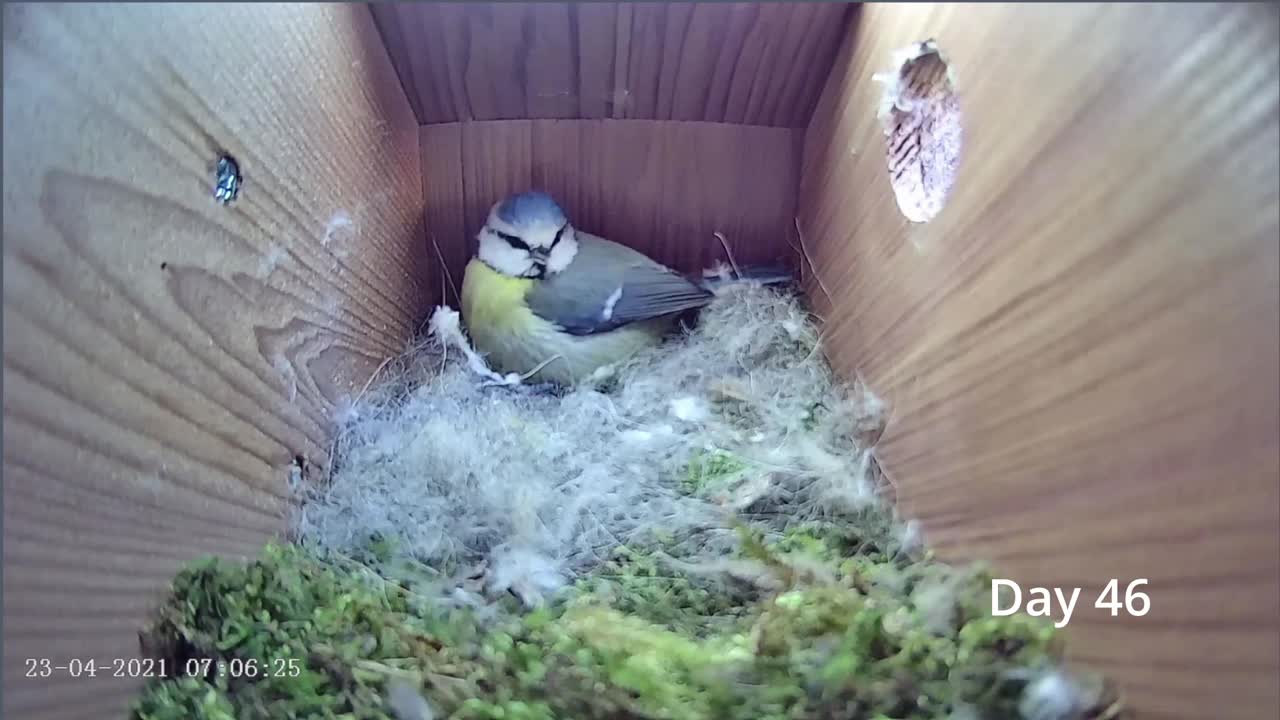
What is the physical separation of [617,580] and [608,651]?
200mm

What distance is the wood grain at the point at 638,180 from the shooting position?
60.3 inches

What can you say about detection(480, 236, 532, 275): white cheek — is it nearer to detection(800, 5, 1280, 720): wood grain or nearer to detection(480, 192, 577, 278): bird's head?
detection(480, 192, 577, 278): bird's head

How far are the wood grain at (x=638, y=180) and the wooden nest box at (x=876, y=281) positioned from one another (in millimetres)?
271

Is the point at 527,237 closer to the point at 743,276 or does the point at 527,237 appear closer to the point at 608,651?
the point at 743,276

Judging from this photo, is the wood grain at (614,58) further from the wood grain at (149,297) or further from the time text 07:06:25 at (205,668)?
the time text 07:06:25 at (205,668)

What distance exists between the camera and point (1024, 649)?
2.60 ft

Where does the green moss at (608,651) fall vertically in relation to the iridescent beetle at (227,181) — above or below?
below

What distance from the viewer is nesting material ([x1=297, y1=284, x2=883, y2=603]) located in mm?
1112

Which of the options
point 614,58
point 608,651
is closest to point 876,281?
point 614,58

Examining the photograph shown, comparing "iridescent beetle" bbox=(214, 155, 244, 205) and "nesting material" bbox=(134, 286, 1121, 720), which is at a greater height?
"iridescent beetle" bbox=(214, 155, 244, 205)

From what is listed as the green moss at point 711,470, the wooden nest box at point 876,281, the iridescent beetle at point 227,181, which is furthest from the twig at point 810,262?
the iridescent beetle at point 227,181

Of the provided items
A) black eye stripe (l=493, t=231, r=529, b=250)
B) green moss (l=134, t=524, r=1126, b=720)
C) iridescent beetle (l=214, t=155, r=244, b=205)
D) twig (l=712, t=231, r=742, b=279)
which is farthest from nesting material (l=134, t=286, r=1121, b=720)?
iridescent beetle (l=214, t=155, r=244, b=205)

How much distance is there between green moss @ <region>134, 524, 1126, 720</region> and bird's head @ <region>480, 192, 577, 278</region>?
0.75 m

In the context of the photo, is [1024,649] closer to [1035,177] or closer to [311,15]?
[1035,177]
